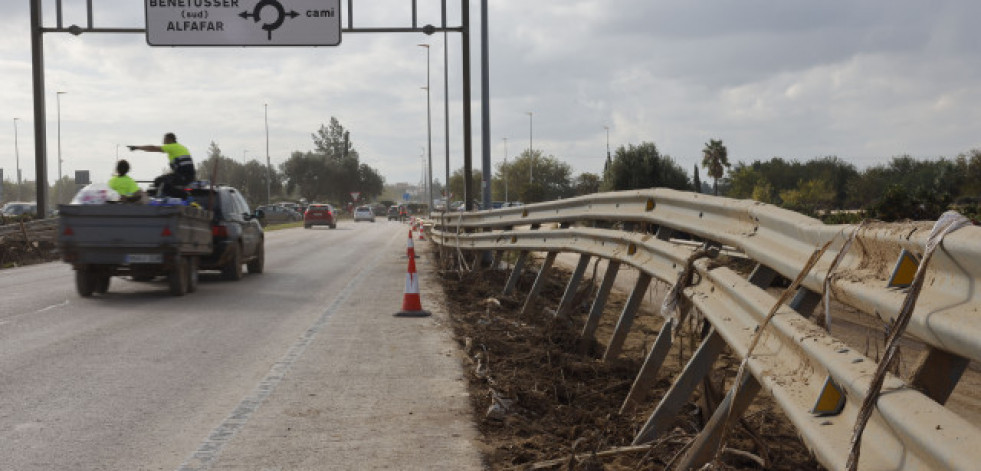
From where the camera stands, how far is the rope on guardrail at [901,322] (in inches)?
110

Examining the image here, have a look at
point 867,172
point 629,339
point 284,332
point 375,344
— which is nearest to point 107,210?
point 284,332

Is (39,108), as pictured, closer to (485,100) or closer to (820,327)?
(485,100)

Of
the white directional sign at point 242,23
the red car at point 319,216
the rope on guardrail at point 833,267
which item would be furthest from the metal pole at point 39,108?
the red car at point 319,216

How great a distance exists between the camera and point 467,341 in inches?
379

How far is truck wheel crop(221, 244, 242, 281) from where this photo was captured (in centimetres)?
1758

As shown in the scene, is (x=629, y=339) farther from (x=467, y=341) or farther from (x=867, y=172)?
(x=867, y=172)

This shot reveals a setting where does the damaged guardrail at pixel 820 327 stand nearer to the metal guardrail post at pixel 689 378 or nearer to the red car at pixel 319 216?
the metal guardrail post at pixel 689 378

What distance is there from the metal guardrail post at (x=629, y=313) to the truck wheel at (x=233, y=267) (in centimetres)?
1076

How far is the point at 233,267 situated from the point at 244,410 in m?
11.3

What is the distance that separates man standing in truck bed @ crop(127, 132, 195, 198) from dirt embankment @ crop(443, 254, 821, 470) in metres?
7.01

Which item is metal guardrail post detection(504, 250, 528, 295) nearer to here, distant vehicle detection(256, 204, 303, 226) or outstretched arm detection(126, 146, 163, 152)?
outstretched arm detection(126, 146, 163, 152)

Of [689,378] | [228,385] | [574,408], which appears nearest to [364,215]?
[228,385]

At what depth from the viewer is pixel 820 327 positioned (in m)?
3.95

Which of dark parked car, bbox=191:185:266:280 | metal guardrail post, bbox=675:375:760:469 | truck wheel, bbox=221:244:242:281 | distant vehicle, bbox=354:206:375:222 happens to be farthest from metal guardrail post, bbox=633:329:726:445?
distant vehicle, bbox=354:206:375:222
